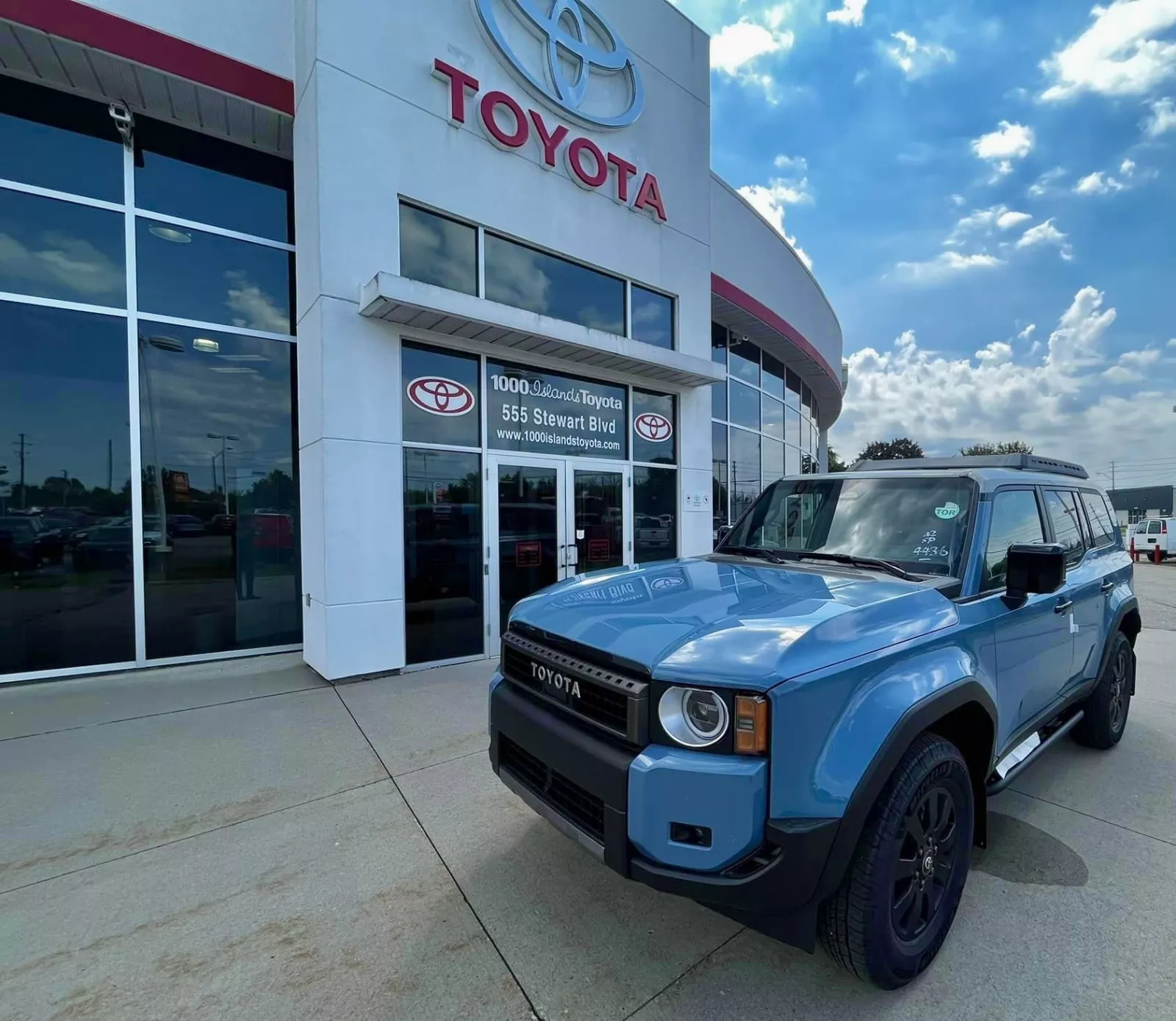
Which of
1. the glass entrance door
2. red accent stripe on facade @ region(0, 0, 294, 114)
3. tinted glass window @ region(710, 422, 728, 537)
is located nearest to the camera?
red accent stripe on facade @ region(0, 0, 294, 114)

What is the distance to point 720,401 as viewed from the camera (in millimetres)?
10984

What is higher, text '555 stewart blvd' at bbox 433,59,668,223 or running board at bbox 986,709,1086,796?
text '555 stewart blvd' at bbox 433,59,668,223

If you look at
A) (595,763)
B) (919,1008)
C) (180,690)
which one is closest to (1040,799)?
(919,1008)

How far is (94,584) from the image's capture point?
572 centimetres

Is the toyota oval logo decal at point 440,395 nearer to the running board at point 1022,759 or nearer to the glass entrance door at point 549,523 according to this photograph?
the glass entrance door at point 549,523

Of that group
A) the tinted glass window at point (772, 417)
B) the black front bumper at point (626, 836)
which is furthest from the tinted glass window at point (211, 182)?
the tinted glass window at point (772, 417)

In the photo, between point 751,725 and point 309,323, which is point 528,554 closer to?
point 309,323

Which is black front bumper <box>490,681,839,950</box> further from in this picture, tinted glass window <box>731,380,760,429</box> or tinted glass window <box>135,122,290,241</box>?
tinted glass window <box>731,380,760,429</box>

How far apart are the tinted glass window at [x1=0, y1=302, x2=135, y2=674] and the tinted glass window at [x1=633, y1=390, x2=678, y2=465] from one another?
19.0 ft

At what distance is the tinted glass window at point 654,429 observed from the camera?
8.05 m

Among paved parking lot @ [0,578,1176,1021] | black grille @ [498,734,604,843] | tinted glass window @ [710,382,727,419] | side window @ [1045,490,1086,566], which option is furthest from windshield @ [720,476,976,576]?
tinted glass window @ [710,382,727,419]

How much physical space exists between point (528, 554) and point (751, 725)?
208 inches

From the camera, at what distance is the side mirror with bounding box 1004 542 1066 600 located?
93.7 inches

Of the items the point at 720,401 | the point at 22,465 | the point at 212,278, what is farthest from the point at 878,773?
the point at 720,401
